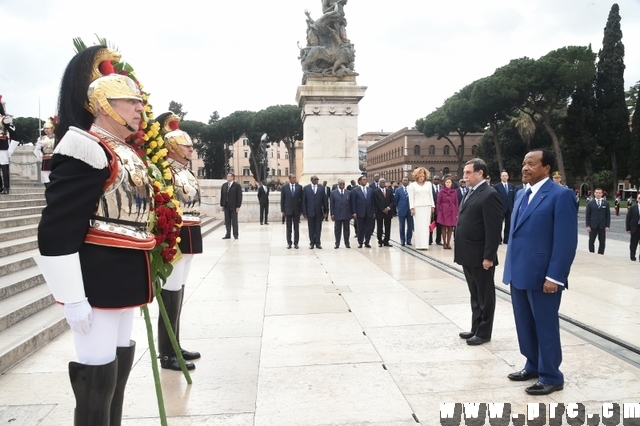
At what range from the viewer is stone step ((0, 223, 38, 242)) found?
795cm

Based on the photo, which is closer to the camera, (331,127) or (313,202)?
(313,202)

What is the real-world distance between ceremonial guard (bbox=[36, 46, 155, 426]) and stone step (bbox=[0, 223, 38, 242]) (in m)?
6.32

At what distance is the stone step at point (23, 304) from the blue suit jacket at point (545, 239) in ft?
15.5

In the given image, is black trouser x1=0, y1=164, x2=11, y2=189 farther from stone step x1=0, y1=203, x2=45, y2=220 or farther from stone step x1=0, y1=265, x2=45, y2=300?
stone step x1=0, y1=265, x2=45, y2=300

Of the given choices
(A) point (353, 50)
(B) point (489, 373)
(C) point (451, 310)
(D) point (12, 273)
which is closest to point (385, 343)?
(B) point (489, 373)

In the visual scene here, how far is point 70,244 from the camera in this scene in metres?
2.32

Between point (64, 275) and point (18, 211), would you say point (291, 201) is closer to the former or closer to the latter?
point (18, 211)

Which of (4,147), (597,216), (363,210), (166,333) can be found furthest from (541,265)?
(4,147)

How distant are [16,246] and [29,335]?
10.0ft

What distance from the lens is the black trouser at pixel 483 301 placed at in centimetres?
515

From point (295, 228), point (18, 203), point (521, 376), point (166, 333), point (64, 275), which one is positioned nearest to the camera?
point (64, 275)

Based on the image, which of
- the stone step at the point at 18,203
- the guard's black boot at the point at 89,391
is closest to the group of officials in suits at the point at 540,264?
the guard's black boot at the point at 89,391

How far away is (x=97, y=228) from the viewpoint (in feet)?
8.09

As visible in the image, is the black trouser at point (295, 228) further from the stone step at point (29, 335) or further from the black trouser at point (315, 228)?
the stone step at point (29, 335)
